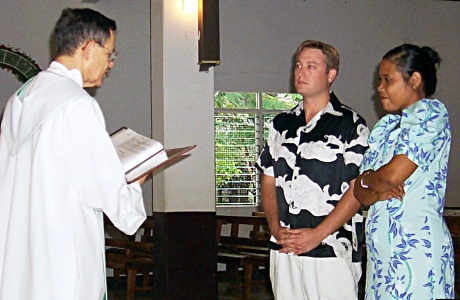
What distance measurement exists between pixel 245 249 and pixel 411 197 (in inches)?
251

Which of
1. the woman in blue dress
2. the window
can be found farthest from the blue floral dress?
the window

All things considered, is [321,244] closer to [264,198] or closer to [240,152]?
[264,198]

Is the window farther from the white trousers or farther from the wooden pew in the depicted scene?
the white trousers

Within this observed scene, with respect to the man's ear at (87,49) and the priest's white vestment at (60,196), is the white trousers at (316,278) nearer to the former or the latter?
the priest's white vestment at (60,196)

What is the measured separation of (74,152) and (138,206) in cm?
28

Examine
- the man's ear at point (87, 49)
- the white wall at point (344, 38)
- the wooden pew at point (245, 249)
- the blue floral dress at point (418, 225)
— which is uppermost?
the white wall at point (344, 38)

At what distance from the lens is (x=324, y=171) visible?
307 cm

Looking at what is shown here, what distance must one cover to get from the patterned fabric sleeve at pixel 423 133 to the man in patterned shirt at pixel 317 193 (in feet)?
1.16

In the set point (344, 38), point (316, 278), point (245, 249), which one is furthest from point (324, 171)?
point (344, 38)

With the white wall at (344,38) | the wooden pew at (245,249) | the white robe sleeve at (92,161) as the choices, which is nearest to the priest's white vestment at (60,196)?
the white robe sleeve at (92,161)

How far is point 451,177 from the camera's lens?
477 inches

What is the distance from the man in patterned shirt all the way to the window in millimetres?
7716

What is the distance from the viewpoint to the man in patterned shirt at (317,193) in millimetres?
3021

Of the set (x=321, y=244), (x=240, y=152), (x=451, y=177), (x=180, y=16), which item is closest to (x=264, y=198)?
(x=321, y=244)
